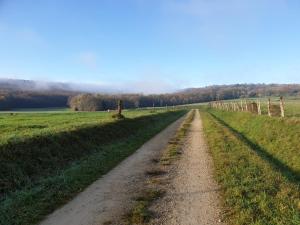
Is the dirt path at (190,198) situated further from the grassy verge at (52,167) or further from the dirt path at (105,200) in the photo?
the grassy verge at (52,167)

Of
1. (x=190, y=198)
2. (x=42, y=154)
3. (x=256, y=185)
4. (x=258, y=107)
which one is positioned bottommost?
(x=190, y=198)

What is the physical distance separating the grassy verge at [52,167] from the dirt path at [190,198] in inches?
107

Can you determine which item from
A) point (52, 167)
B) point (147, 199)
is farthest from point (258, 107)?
point (147, 199)

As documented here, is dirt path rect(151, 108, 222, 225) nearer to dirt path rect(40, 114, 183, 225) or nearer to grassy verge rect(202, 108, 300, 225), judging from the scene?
grassy verge rect(202, 108, 300, 225)

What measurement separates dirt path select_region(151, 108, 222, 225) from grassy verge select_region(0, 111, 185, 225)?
271cm

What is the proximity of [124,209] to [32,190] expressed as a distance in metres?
3.34

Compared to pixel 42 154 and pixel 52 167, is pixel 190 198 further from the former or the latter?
pixel 42 154

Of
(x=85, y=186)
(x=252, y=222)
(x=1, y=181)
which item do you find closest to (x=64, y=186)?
(x=85, y=186)

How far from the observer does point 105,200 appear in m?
10.6

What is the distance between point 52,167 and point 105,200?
5.08 meters

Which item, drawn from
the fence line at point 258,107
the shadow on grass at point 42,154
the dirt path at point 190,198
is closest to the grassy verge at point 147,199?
the dirt path at point 190,198

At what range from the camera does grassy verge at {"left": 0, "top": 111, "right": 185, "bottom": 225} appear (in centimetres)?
997

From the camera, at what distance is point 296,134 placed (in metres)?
20.5

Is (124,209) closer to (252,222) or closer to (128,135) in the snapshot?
(252,222)
